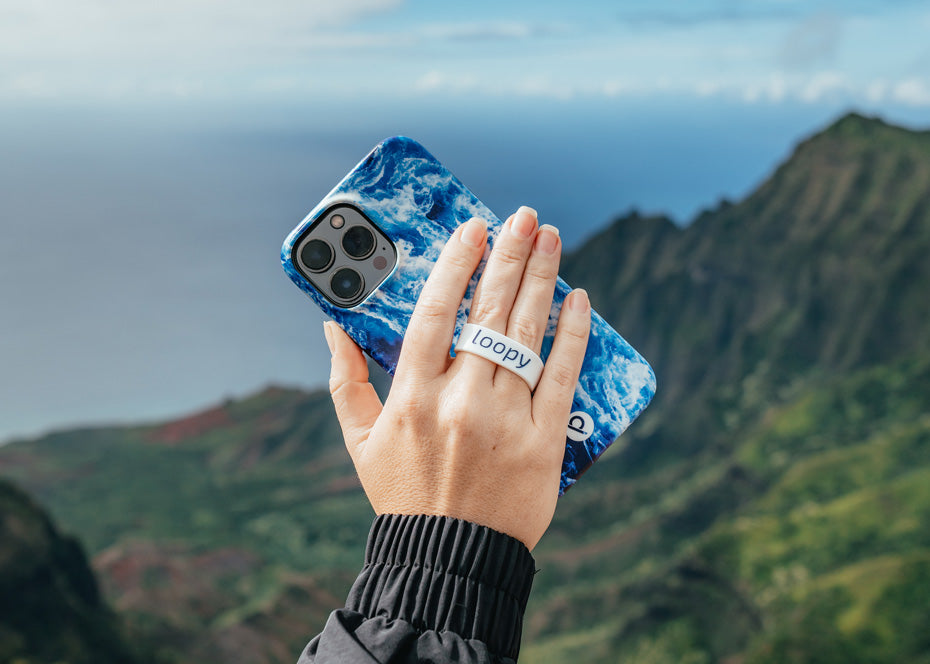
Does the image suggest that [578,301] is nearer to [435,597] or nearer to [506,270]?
[506,270]

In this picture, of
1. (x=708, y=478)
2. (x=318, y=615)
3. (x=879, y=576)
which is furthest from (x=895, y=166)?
(x=318, y=615)

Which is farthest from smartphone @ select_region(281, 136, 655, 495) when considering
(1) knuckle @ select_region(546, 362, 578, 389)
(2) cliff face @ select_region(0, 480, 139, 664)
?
(2) cliff face @ select_region(0, 480, 139, 664)

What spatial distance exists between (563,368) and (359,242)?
62cm

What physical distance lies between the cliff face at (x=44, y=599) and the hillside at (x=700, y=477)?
0.82 meters

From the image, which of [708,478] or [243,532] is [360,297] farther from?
[243,532]

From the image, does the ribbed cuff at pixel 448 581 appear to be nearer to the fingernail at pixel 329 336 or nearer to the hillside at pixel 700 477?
the fingernail at pixel 329 336

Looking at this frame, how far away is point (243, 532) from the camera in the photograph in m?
10.9

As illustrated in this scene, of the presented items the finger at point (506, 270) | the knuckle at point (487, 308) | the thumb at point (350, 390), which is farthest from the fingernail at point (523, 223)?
the thumb at point (350, 390)

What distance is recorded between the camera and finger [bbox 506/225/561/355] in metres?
1.34

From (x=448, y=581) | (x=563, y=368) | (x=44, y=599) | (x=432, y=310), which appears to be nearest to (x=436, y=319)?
(x=432, y=310)

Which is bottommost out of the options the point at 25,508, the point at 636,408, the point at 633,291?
the point at 25,508

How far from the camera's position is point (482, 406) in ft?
4.06

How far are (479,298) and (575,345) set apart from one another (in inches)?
7.4

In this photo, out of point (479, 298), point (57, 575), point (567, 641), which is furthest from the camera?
point (567, 641)
